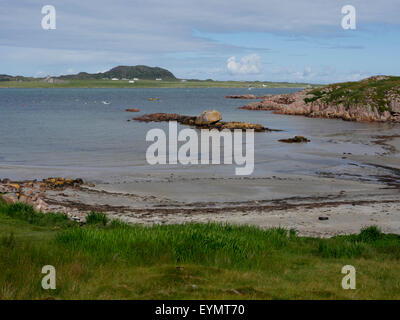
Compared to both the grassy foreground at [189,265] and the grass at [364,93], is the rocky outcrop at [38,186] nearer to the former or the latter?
the grassy foreground at [189,265]

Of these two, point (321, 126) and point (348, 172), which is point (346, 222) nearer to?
point (348, 172)

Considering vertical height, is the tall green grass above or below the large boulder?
below

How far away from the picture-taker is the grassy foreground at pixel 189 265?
7.21 m

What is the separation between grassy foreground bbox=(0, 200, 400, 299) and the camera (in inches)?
284

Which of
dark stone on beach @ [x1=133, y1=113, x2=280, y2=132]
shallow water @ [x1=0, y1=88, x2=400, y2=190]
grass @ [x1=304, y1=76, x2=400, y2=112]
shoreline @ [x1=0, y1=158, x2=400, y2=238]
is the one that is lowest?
shoreline @ [x1=0, y1=158, x2=400, y2=238]

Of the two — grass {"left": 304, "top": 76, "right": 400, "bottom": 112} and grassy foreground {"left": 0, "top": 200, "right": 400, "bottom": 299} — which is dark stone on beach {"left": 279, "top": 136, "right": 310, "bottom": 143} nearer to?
grass {"left": 304, "top": 76, "right": 400, "bottom": 112}

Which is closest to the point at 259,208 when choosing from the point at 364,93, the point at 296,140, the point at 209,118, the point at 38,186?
the point at 38,186

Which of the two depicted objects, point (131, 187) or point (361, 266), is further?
point (131, 187)

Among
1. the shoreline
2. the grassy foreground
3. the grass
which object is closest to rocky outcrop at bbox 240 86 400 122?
the grass

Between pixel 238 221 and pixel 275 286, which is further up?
pixel 275 286

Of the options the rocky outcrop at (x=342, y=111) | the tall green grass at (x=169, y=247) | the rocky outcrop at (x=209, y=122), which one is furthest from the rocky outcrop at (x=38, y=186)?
the rocky outcrop at (x=342, y=111)

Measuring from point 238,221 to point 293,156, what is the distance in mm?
21520
